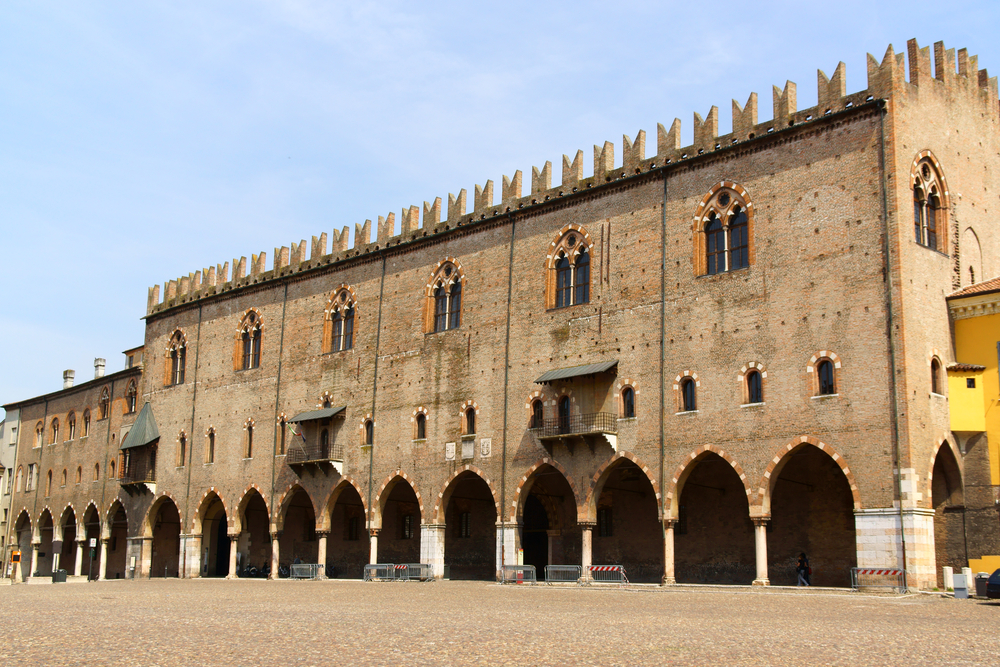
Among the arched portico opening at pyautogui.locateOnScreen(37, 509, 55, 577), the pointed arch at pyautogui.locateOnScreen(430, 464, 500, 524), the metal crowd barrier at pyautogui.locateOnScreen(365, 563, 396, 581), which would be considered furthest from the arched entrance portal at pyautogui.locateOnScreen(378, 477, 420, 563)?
the arched portico opening at pyautogui.locateOnScreen(37, 509, 55, 577)

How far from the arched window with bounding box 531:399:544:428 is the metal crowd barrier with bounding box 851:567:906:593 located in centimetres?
1109

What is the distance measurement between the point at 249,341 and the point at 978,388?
29470 millimetres

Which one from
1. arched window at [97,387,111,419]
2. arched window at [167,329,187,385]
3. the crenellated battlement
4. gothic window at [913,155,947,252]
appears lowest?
arched window at [97,387,111,419]

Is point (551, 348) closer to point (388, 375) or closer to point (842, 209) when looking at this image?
point (388, 375)

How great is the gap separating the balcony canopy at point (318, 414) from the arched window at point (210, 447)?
20.3 feet

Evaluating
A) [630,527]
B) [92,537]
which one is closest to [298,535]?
[92,537]

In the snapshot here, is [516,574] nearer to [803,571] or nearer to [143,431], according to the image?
[803,571]

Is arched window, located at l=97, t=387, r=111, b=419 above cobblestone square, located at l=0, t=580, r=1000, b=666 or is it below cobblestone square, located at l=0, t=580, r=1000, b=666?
above

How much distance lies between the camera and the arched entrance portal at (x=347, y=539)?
139 ft

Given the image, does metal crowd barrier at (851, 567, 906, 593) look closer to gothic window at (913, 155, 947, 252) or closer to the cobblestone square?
the cobblestone square

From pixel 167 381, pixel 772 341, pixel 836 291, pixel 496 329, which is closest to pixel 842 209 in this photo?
pixel 836 291

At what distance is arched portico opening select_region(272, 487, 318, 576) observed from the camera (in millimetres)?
44656

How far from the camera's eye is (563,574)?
3167 centimetres

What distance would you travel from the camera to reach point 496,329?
34625 mm
